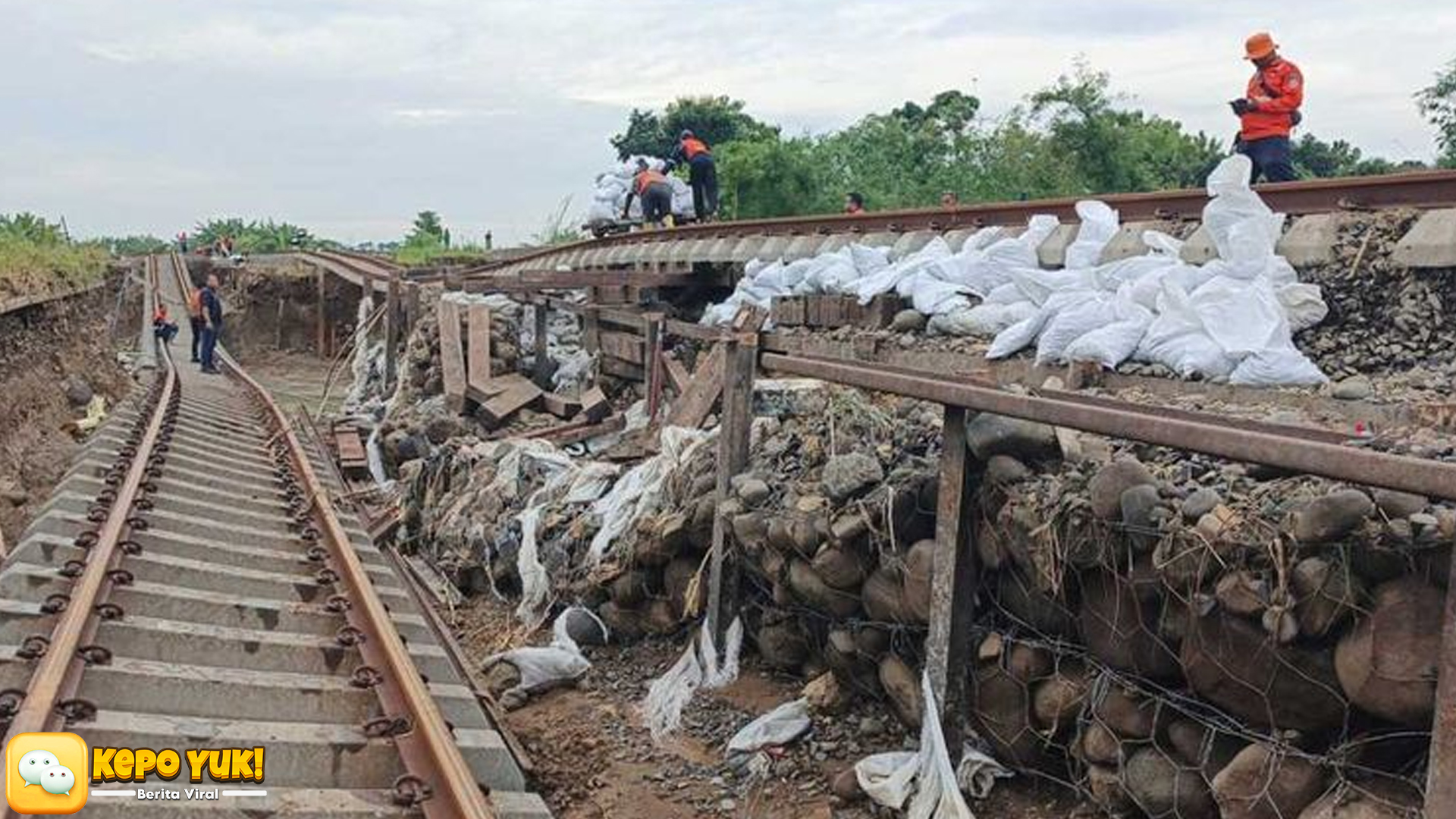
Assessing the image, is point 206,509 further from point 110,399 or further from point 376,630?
point 110,399

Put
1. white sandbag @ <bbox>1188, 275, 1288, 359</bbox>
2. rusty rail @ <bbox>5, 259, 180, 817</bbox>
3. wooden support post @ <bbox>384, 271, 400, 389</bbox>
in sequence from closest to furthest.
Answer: rusty rail @ <bbox>5, 259, 180, 817</bbox> → white sandbag @ <bbox>1188, 275, 1288, 359</bbox> → wooden support post @ <bbox>384, 271, 400, 389</bbox>

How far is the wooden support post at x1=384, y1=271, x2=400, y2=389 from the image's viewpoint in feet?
51.8

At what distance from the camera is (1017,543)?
4.30 metres

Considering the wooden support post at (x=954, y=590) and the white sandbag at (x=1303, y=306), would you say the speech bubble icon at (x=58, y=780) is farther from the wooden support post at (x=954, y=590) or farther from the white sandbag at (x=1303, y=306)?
the white sandbag at (x=1303, y=306)

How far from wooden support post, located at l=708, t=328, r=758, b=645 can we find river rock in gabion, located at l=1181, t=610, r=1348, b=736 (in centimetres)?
279

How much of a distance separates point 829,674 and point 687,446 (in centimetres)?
208

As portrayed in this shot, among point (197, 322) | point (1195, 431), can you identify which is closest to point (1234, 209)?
point (1195, 431)

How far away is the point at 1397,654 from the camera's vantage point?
3.03 m

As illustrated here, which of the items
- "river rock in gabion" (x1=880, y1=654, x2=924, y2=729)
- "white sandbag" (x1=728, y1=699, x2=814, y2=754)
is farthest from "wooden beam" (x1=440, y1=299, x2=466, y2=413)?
"river rock in gabion" (x1=880, y1=654, x2=924, y2=729)

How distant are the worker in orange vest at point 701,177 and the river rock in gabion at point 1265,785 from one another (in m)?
13.8

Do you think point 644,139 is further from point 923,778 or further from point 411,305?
point 923,778

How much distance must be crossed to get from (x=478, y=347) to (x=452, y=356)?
310 millimetres

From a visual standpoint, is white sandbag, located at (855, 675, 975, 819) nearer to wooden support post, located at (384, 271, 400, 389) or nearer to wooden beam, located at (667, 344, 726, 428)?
wooden beam, located at (667, 344, 726, 428)

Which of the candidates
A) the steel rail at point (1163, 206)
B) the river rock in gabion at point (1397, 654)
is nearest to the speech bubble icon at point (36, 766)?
the river rock in gabion at point (1397, 654)
